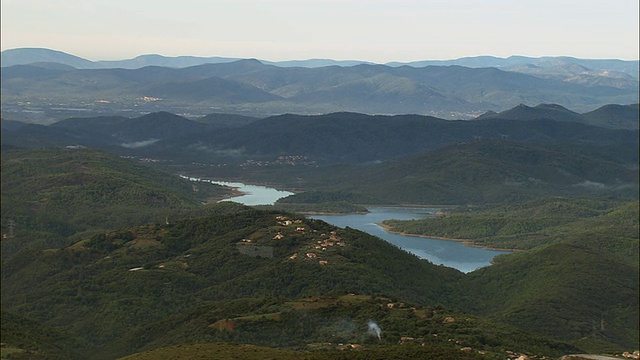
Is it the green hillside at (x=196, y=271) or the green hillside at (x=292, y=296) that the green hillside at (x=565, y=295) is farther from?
the green hillside at (x=196, y=271)

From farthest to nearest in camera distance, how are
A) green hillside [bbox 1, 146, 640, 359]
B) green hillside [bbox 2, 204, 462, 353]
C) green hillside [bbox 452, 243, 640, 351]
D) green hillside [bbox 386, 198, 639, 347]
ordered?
green hillside [bbox 386, 198, 639, 347] < green hillside [bbox 452, 243, 640, 351] < green hillside [bbox 2, 204, 462, 353] < green hillside [bbox 1, 146, 640, 359]

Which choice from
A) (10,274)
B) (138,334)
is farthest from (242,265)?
(10,274)

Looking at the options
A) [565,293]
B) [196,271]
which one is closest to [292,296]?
[196,271]

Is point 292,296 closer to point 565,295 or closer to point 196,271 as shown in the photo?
point 196,271

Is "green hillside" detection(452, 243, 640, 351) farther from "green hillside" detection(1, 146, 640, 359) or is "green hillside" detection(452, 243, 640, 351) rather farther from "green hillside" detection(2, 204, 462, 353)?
"green hillside" detection(2, 204, 462, 353)

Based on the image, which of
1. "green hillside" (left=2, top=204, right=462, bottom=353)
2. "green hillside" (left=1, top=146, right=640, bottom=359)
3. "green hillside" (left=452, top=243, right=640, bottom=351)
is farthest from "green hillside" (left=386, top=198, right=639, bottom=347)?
"green hillside" (left=2, top=204, right=462, bottom=353)

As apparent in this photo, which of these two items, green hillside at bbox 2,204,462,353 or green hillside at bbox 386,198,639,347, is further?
green hillside at bbox 386,198,639,347

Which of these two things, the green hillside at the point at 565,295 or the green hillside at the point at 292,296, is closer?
the green hillside at the point at 292,296

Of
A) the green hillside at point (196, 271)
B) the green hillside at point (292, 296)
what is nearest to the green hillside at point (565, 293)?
the green hillside at point (292, 296)

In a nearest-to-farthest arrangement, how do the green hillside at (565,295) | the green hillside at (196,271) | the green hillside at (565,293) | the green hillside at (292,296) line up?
the green hillside at (292,296) < the green hillside at (196,271) < the green hillside at (565,295) < the green hillside at (565,293)

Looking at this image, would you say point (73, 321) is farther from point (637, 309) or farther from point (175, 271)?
point (637, 309)

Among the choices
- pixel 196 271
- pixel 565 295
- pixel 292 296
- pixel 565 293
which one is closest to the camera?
pixel 292 296
